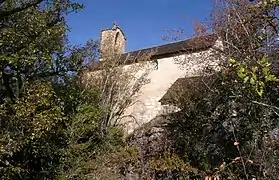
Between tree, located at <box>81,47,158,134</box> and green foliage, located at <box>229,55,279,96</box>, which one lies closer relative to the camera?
green foliage, located at <box>229,55,279,96</box>

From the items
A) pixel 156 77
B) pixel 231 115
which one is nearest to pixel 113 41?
pixel 156 77

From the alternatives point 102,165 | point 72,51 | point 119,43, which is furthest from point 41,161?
point 119,43

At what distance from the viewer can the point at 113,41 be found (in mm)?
24562

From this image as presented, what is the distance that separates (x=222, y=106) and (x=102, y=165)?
4.60 metres

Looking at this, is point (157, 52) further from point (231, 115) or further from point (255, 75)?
point (255, 75)

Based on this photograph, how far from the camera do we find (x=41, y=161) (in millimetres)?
14109

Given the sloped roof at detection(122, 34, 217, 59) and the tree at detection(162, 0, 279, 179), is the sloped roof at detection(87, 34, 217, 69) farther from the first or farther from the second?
the tree at detection(162, 0, 279, 179)

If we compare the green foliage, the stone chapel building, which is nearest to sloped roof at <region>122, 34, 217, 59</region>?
the stone chapel building

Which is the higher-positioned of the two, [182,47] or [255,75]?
[182,47]

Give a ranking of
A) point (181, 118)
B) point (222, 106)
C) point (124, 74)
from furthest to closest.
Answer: point (124, 74) → point (181, 118) → point (222, 106)

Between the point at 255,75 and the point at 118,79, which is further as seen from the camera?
the point at 118,79

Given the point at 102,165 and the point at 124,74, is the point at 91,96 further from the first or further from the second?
the point at 102,165

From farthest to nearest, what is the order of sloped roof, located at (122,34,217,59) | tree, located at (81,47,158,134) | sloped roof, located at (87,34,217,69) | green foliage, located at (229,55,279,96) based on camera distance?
tree, located at (81,47,158,134), sloped roof, located at (87,34,217,69), sloped roof, located at (122,34,217,59), green foliage, located at (229,55,279,96)

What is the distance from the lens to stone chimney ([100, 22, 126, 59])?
2268 cm
